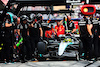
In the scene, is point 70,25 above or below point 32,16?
below

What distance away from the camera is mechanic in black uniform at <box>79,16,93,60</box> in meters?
4.01

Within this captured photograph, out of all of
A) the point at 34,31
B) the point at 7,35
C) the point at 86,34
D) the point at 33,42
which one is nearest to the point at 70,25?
the point at 86,34

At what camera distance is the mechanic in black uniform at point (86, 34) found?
401 cm

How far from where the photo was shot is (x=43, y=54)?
4.17 meters

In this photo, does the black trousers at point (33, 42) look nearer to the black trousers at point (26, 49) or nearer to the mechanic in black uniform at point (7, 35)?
the black trousers at point (26, 49)

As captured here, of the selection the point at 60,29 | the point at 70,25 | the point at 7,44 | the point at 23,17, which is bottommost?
the point at 7,44

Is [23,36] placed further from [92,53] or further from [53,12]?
[92,53]

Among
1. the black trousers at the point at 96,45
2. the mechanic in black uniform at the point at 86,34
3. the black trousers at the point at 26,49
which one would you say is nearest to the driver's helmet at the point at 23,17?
the black trousers at the point at 26,49

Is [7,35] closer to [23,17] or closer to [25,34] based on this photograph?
[25,34]

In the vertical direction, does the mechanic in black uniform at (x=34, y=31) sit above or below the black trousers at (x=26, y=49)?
above

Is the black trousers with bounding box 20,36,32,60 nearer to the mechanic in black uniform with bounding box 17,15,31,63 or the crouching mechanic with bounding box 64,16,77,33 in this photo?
the mechanic in black uniform with bounding box 17,15,31,63

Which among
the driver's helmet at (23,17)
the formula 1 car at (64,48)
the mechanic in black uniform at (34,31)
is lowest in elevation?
the formula 1 car at (64,48)

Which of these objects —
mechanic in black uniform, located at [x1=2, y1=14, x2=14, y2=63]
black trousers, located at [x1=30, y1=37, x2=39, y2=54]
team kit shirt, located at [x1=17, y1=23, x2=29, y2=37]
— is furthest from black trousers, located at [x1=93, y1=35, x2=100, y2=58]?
mechanic in black uniform, located at [x1=2, y1=14, x2=14, y2=63]

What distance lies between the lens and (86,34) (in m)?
4.17
